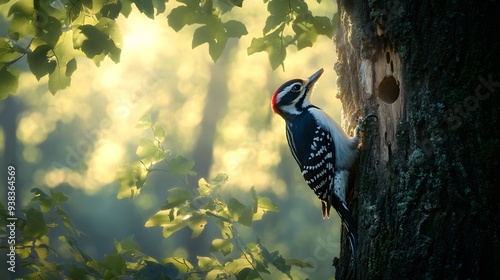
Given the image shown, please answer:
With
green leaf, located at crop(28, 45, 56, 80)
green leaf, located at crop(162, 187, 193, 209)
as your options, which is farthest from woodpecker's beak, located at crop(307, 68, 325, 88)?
green leaf, located at crop(28, 45, 56, 80)

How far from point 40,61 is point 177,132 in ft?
49.2

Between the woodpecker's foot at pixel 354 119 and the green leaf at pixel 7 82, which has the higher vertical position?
the woodpecker's foot at pixel 354 119

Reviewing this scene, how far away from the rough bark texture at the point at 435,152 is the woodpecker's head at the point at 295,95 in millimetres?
1131

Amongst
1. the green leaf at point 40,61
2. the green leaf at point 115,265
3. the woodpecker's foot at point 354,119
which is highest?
the woodpecker's foot at point 354,119

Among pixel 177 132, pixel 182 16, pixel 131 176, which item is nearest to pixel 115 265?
pixel 131 176

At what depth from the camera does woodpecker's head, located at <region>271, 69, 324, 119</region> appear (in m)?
4.08

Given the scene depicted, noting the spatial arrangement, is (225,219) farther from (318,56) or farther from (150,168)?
(318,56)

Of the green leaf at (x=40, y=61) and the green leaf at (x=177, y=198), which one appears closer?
the green leaf at (x=40, y=61)

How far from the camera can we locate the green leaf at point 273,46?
3.92 metres

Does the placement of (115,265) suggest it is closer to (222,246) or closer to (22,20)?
(222,246)

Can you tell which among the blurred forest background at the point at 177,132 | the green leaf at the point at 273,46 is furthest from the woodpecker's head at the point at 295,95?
the blurred forest background at the point at 177,132

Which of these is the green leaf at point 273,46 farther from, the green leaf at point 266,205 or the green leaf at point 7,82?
the green leaf at point 7,82

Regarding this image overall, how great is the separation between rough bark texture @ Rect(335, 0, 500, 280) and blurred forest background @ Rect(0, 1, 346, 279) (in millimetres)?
11278

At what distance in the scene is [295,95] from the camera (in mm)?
4090
